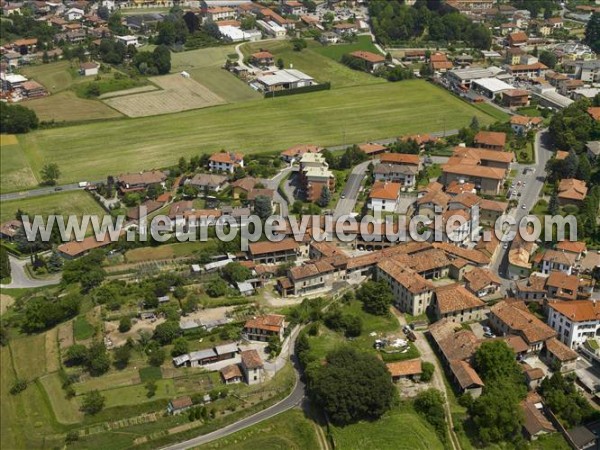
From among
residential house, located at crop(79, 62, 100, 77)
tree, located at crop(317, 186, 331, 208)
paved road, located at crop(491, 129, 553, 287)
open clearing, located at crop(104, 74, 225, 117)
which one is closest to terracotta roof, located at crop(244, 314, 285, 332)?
paved road, located at crop(491, 129, 553, 287)

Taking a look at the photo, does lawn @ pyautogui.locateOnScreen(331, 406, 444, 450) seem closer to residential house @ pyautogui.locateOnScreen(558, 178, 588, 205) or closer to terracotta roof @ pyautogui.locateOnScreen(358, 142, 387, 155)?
residential house @ pyautogui.locateOnScreen(558, 178, 588, 205)

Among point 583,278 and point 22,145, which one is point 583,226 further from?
point 22,145

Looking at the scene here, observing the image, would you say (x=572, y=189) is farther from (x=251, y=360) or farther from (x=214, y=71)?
(x=214, y=71)

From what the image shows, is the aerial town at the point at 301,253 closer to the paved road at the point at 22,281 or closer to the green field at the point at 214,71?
the paved road at the point at 22,281

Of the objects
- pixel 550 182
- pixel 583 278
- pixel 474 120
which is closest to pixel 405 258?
pixel 583 278

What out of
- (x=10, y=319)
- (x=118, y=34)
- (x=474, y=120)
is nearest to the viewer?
(x=10, y=319)

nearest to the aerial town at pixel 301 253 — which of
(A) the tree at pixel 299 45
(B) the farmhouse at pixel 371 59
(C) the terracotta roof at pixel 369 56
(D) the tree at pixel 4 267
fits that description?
(D) the tree at pixel 4 267
